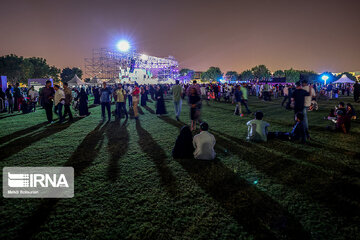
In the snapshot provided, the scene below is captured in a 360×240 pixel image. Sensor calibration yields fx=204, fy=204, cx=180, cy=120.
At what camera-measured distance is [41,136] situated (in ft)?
24.0

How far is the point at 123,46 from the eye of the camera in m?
78.4

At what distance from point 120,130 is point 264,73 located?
146 metres

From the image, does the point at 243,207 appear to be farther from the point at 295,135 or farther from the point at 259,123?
the point at 295,135

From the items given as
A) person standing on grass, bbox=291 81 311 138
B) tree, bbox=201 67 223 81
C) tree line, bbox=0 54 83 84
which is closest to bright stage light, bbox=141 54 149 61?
tree line, bbox=0 54 83 84

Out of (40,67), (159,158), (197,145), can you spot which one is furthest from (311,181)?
(40,67)

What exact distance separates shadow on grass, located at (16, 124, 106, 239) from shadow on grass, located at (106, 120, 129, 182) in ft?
1.06

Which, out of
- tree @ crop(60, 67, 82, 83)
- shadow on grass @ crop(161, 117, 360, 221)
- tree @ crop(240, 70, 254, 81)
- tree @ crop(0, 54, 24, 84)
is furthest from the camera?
tree @ crop(240, 70, 254, 81)

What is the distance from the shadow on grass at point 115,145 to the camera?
170 inches

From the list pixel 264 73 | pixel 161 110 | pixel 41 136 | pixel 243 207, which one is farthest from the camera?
pixel 264 73

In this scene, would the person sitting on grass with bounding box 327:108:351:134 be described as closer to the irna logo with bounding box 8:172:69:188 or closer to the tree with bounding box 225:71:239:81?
the irna logo with bounding box 8:172:69:188

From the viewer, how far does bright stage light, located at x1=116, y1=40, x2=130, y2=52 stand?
77812 mm

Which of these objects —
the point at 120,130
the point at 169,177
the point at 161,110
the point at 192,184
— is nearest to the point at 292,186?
the point at 192,184

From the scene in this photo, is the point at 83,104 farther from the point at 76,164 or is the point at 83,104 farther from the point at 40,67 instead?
the point at 40,67

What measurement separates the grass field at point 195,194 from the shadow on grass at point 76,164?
0.06ft
